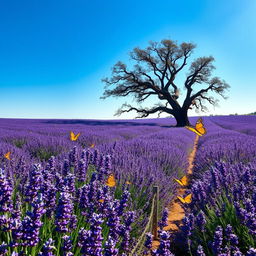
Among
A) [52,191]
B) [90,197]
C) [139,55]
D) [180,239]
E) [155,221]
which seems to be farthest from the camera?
[139,55]

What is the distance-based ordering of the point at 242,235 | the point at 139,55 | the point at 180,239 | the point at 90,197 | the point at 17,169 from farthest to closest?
the point at 139,55, the point at 17,169, the point at 180,239, the point at 242,235, the point at 90,197

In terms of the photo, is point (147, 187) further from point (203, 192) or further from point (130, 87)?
point (130, 87)

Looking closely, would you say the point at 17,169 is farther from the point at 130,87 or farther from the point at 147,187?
the point at 130,87

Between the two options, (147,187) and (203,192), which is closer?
(203,192)

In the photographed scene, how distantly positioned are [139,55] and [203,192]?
20134 millimetres

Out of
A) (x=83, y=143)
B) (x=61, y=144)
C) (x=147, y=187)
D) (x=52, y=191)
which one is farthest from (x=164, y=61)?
(x=52, y=191)

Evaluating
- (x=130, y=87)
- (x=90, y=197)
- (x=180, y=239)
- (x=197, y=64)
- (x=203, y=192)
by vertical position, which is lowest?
(x=180, y=239)

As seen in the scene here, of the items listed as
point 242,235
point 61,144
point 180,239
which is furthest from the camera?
point 61,144

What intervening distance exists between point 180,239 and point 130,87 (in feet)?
65.3

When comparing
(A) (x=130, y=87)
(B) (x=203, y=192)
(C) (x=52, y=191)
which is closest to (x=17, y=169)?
(C) (x=52, y=191)

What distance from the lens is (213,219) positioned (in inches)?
93.0

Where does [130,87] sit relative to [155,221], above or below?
above

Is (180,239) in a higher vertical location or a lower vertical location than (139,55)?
lower

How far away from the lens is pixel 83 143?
741 cm
